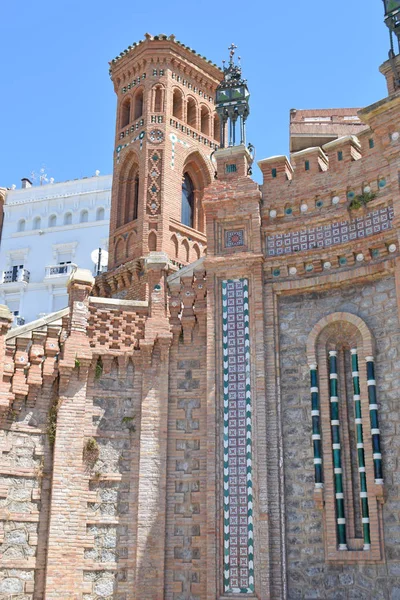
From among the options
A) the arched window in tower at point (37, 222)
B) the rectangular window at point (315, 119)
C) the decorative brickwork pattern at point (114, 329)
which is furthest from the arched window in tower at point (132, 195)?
the arched window in tower at point (37, 222)

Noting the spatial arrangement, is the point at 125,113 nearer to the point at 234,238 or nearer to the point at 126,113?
the point at 126,113

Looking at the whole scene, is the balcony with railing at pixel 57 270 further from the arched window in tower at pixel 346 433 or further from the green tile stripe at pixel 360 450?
the green tile stripe at pixel 360 450

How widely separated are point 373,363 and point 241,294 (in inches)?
107

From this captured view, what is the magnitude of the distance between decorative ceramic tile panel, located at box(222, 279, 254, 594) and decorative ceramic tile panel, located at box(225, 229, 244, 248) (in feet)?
2.48

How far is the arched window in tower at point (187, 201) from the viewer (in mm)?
21500

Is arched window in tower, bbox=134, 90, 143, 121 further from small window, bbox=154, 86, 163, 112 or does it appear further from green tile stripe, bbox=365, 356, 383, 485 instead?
green tile stripe, bbox=365, 356, 383, 485

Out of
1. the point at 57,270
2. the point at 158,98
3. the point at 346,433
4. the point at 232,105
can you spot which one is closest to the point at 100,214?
the point at 57,270

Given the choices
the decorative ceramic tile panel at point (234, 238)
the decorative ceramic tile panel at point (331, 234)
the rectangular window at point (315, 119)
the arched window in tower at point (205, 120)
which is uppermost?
the arched window in tower at point (205, 120)

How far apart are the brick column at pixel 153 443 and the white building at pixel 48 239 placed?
23738 mm

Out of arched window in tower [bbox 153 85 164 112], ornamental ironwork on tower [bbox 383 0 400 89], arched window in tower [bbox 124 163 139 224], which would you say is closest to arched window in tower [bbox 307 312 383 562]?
ornamental ironwork on tower [bbox 383 0 400 89]

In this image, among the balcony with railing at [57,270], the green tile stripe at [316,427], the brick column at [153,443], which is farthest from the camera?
the balcony with railing at [57,270]

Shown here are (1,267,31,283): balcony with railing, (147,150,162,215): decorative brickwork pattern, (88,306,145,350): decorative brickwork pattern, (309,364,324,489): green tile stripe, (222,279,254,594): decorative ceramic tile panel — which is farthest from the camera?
(1,267,31,283): balcony with railing

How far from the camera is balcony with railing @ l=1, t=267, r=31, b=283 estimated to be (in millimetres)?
39469

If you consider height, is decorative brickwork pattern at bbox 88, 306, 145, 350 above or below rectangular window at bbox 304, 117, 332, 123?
below
